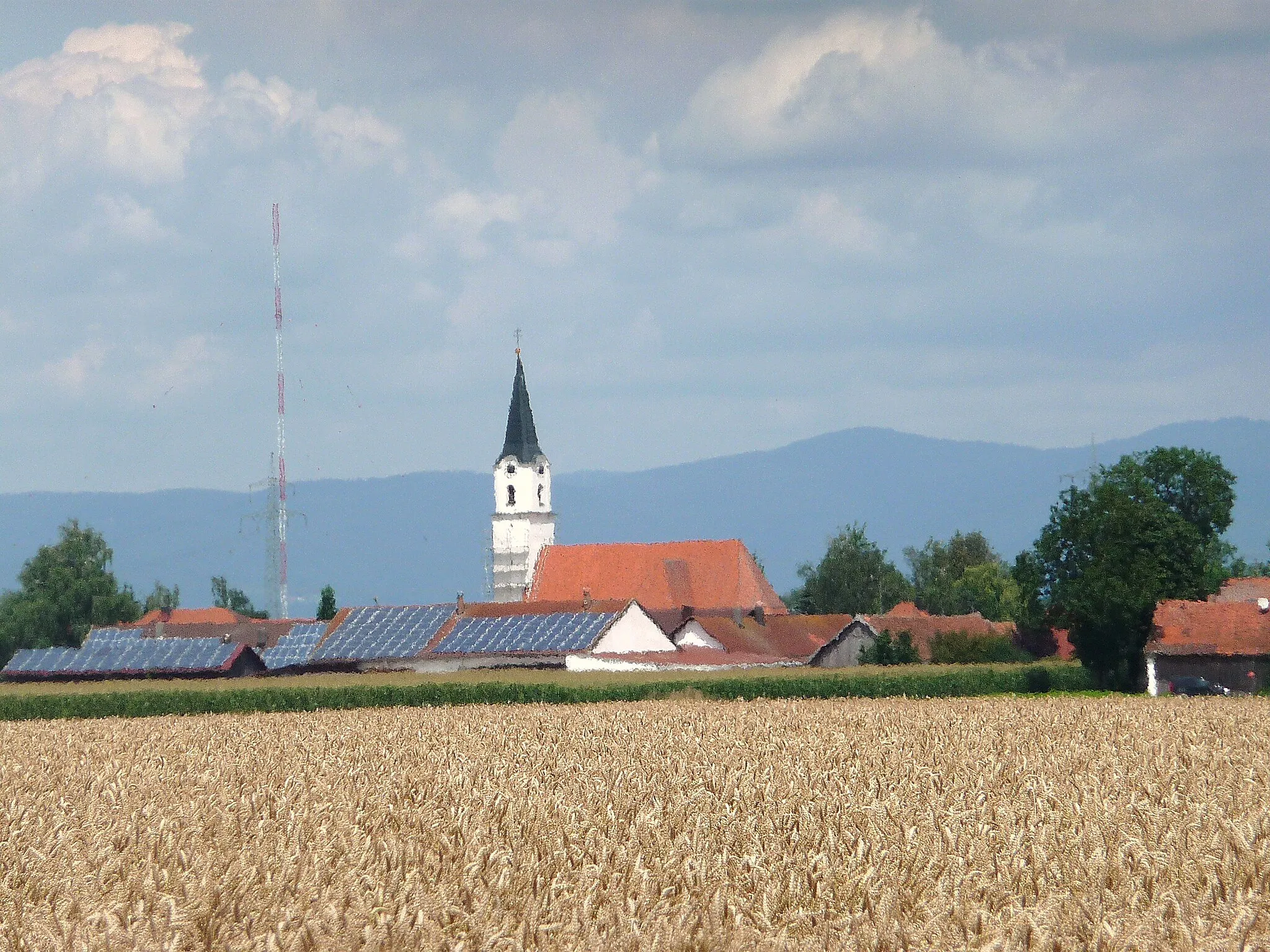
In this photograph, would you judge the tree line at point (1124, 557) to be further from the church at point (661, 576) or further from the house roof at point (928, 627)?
the church at point (661, 576)

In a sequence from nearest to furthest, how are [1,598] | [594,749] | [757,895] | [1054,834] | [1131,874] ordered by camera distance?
[757,895], [1131,874], [1054,834], [594,749], [1,598]

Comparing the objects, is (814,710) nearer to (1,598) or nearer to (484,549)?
(484,549)

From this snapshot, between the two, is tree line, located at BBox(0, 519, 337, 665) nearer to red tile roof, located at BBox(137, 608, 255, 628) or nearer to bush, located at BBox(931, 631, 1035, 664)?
red tile roof, located at BBox(137, 608, 255, 628)

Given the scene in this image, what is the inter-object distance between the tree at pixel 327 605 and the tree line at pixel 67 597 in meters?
0.10

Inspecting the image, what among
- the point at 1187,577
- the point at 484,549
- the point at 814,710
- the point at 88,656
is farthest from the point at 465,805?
the point at 484,549

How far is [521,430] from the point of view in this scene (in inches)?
5167

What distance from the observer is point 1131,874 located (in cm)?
1109

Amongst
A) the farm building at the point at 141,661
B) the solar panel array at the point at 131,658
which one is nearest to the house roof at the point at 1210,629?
the farm building at the point at 141,661

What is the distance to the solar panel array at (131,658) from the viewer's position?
8288cm

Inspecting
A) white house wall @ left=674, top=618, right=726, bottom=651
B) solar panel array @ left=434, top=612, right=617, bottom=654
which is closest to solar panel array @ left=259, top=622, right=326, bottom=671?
solar panel array @ left=434, top=612, right=617, bottom=654

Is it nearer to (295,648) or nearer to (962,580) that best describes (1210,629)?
(295,648)

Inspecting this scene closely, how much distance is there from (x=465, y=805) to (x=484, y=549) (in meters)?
120

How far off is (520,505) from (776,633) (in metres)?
36.1

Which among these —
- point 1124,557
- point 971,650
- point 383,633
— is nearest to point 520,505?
point 383,633
